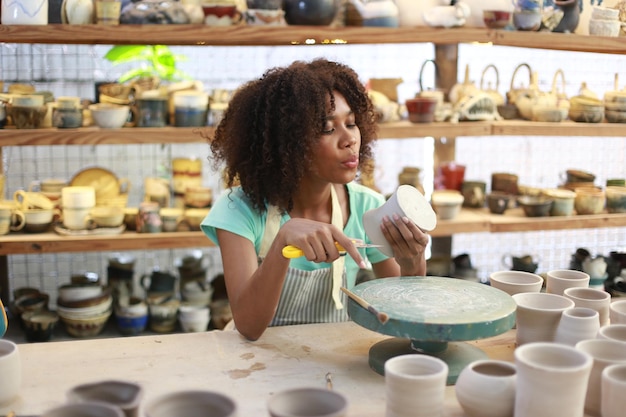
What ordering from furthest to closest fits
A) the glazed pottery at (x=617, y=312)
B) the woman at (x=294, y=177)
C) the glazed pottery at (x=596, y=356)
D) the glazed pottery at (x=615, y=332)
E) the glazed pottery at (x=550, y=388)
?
1. the woman at (x=294, y=177)
2. the glazed pottery at (x=617, y=312)
3. the glazed pottery at (x=615, y=332)
4. the glazed pottery at (x=596, y=356)
5. the glazed pottery at (x=550, y=388)

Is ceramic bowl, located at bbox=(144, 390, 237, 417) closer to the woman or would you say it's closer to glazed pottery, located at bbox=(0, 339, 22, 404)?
glazed pottery, located at bbox=(0, 339, 22, 404)

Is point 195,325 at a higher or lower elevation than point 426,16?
lower

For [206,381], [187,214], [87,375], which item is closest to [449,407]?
[206,381]

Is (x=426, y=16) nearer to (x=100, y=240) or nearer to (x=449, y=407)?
(x=100, y=240)

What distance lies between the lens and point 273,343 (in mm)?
1736

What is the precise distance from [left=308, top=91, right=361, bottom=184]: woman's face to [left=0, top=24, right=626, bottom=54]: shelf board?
1.04 meters

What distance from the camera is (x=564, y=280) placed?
1.71 metres

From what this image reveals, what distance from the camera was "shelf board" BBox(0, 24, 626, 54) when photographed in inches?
111

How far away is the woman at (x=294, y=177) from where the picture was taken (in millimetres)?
1942

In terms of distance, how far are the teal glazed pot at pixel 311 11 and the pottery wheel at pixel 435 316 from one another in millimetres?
1516

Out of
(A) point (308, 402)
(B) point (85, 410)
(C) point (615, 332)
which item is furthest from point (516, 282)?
(B) point (85, 410)

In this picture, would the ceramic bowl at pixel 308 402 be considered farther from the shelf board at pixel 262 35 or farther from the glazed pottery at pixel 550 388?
the shelf board at pixel 262 35

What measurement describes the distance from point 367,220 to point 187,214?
159cm

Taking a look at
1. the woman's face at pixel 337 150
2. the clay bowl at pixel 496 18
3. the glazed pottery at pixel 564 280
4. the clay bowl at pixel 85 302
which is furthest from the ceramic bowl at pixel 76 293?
the glazed pottery at pixel 564 280
